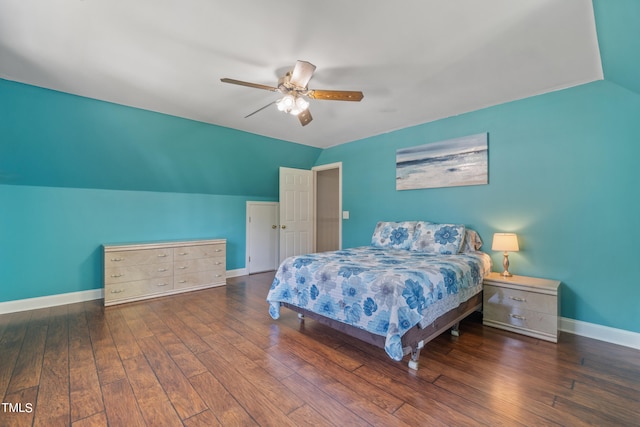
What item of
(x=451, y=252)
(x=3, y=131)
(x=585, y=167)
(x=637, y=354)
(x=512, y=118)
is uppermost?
(x=512, y=118)

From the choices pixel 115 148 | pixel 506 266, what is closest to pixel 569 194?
pixel 506 266

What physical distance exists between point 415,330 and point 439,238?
1642mm

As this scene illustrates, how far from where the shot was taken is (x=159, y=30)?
2.01 m

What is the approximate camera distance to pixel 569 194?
2836mm

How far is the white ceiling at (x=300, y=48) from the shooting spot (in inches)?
71.5

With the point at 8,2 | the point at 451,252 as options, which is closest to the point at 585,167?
the point at 451,252

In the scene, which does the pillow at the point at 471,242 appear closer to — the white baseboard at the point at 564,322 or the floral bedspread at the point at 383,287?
the floral bedspread at the point at 383,287

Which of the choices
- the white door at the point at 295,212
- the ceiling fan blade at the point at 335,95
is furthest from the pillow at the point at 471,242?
the white door at the point at 295,212

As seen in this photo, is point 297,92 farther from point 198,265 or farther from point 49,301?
point 49,301

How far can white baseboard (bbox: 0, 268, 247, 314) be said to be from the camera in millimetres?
3248

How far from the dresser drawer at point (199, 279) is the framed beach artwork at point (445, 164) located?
3.11 meters

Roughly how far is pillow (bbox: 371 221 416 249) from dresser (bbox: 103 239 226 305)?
246cm

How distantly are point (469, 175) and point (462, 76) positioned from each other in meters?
1.31

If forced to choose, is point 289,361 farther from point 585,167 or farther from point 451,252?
point 585,167
